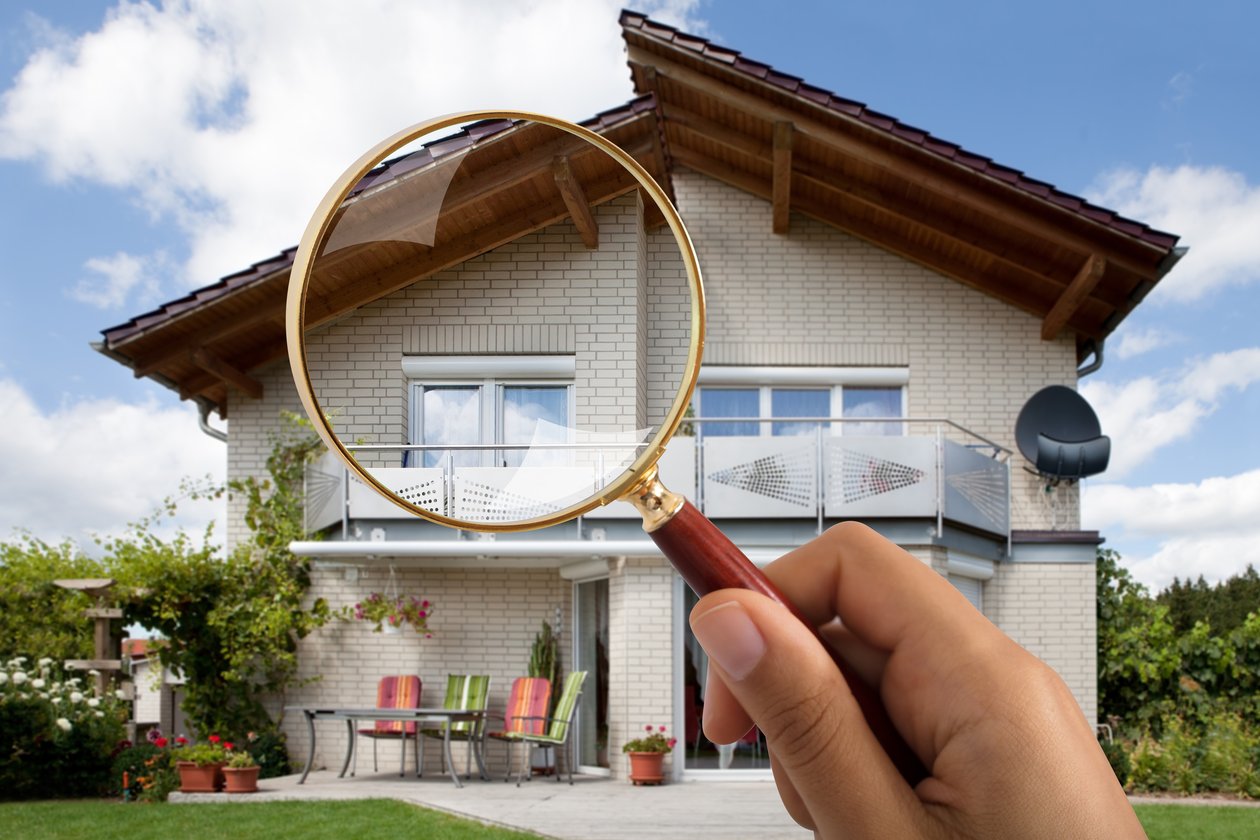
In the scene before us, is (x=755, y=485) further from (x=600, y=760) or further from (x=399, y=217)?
(x=399, y=217)

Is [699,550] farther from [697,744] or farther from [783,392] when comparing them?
[783,392]

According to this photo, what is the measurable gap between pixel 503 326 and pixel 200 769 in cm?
1146

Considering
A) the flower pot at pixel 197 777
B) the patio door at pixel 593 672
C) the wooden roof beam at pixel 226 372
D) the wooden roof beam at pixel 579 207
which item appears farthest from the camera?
the patio door at pixel 593 672

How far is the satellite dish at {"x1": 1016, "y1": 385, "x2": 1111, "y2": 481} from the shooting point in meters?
13.4

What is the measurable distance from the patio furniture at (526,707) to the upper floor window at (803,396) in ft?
11.9

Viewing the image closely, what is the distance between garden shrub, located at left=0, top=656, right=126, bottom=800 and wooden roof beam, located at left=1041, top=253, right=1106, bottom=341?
11.5 m

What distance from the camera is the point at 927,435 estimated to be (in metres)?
13.7

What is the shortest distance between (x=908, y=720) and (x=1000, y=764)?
0.48 feet

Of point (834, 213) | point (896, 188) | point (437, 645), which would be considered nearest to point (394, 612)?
point (437, 645)

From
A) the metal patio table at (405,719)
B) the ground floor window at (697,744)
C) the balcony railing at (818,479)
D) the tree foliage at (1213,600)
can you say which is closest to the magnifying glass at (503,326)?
the balcony railing at (818,479)

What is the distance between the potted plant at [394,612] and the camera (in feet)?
45.0

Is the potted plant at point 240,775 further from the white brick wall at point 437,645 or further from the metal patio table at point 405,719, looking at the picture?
the white brick wall at point 437,645

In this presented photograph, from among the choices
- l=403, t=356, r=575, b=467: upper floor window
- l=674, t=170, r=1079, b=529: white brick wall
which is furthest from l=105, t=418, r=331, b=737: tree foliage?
l=403, t=356, r=575, b=467: upper floor window

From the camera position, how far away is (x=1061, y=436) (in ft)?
44.6
